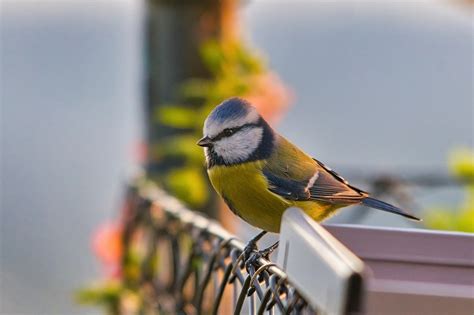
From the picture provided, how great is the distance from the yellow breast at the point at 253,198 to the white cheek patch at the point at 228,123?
0.06 metres

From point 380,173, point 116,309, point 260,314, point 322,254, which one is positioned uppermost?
point 322,254

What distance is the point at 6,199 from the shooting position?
13.6 ft

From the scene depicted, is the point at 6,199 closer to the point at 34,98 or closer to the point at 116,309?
the point at 34,98

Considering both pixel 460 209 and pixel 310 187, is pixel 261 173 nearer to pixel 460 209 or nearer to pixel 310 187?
pixel 310 187

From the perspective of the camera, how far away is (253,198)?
5.26 feet

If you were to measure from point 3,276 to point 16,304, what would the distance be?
0.42 metres

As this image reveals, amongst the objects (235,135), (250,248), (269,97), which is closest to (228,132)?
(235,135)

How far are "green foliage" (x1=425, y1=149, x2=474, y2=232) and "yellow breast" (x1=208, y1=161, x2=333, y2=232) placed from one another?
98 centimetres

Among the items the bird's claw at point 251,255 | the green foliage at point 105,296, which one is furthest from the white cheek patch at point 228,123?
the green foliage at point 105,296

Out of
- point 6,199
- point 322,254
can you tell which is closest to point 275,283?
point 322,254

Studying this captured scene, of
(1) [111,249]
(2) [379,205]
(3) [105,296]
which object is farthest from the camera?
(1) [111,249]

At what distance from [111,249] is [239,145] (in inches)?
47.5

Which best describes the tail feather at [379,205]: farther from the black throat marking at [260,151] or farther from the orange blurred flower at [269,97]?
the orange blurred flower at [269,97]

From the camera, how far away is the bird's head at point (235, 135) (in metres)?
1.61
